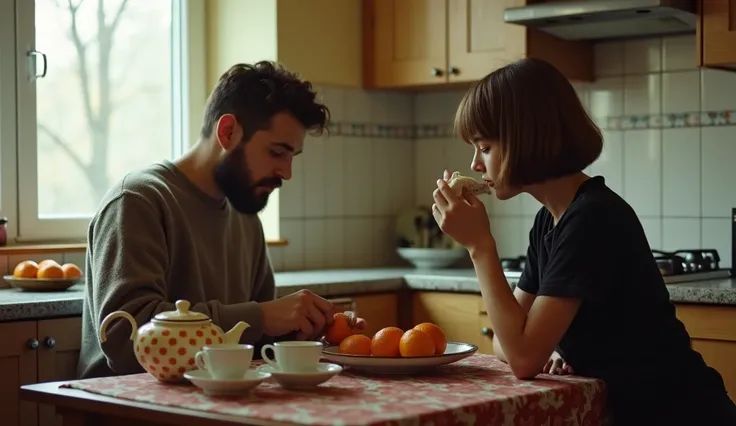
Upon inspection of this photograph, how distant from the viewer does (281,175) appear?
276 cm

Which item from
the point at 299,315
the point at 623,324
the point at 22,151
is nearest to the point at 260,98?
the point at 299,315

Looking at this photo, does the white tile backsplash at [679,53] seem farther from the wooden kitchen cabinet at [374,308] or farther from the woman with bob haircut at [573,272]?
the woman with bob haircut at [573,272]

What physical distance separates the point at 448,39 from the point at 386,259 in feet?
Answer: 3.31

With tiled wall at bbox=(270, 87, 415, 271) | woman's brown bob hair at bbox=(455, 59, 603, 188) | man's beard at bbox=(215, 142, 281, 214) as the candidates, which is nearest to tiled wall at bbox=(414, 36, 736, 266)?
tiled wall at bbox=(270, 87, 415, 271)

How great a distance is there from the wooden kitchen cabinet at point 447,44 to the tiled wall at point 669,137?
0.47ft

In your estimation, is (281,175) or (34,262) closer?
(281,175)

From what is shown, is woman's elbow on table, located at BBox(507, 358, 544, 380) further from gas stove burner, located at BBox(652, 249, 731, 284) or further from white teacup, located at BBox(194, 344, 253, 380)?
gas stove burner, located at BBox(652, 249, 731, 284)

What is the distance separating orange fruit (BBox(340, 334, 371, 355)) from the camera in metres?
2.09

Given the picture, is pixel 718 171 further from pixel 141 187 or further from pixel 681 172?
pixel 141 187

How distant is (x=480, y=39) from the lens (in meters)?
4.09

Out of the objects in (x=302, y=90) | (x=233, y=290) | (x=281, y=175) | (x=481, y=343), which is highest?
(x=302, y=90)

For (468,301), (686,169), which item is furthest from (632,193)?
(468,301)

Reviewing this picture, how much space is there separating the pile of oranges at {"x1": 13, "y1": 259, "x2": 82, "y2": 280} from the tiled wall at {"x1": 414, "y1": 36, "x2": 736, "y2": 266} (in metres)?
1.98

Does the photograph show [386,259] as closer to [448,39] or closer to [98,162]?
[448,39]
